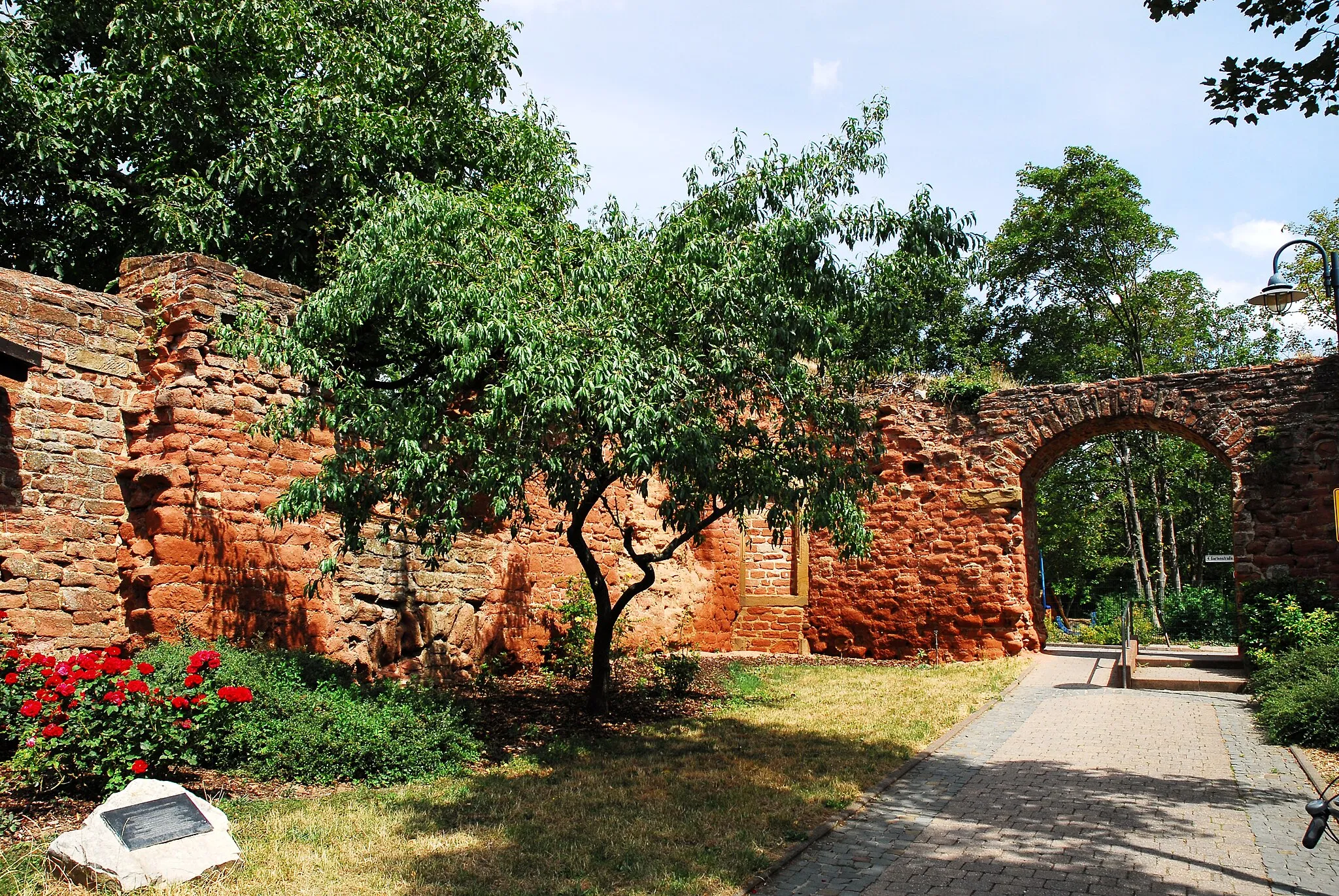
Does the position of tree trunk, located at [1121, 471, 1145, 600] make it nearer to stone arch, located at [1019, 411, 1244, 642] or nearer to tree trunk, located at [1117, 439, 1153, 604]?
tree trunk, located at [1117, 439, 1153, 604]

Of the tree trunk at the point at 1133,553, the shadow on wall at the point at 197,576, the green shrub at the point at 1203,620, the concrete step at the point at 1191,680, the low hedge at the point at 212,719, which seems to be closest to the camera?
the low hedge at the point at 212,719

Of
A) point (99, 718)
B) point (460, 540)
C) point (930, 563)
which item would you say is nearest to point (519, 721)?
point (460, 540)

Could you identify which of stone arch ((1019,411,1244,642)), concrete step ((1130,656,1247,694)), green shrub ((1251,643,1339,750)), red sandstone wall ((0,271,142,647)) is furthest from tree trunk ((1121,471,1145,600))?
red sandstone wall ((0,271,142,647))

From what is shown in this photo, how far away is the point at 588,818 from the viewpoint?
5.93 metres

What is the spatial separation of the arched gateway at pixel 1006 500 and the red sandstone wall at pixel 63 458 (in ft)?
32.1

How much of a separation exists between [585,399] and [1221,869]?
4.60m

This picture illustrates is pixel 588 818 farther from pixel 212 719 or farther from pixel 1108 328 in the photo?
pixel 1108 328

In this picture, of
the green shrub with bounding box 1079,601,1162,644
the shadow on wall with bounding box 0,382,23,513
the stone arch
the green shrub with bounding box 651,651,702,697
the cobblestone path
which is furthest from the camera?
the green shrub with bounding box 1079,601,1162,644

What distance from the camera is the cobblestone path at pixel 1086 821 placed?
491 cm

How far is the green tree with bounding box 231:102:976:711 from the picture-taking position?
670 centimetres

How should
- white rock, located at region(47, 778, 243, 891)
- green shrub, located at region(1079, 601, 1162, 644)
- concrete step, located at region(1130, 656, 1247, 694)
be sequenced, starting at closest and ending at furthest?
1. white rock, located at region(47, 778, 243, 891)
2. concrete step, located at region(1130, 656, 1247, 694)
3. green shrub, located at region(1079, 601, 1162, 644)

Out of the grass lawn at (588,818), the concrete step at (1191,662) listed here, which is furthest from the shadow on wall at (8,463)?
the concrete step at (1191,662)

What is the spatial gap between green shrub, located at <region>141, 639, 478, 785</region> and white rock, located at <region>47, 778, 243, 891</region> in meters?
1.63

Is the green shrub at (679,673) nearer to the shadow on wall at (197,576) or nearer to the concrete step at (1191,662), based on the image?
the shadow on wall at (197,576)
